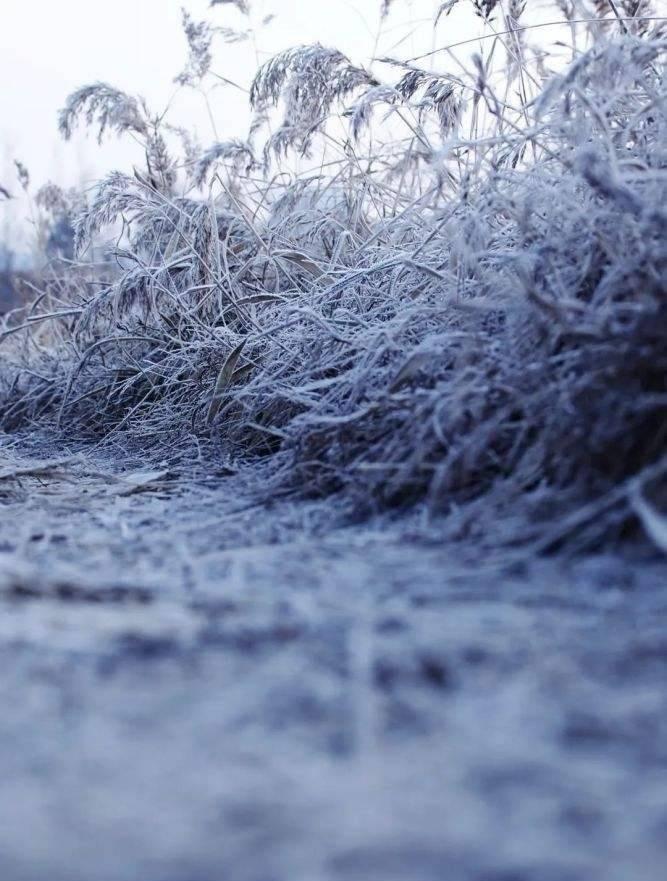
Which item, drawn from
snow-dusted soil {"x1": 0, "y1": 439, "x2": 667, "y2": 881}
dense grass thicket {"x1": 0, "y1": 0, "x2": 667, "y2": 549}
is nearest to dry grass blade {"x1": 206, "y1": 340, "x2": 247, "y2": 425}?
dense grass thicket {"x1": 0, "y1": 0, "x2": 667, "y2": 549}

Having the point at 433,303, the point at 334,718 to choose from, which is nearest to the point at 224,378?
the point at 433,303

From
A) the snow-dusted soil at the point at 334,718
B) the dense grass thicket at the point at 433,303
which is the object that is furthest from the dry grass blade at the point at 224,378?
the snow-dusted soil at the point at 334,718

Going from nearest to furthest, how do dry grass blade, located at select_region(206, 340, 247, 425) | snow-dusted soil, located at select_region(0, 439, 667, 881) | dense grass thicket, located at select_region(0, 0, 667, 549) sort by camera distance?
snow-dusted soil, located at select_region(0, 439, 667, 881) → dense grass thicket, located at select_region(0, 0, 667, 549) → dry grass blade, located at select_region(206, 340, 247, 425)

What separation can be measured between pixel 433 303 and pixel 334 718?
128 cm

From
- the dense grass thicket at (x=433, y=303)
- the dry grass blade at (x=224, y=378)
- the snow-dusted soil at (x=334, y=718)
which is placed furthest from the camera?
the dry grass blade at (x=224, y=378)

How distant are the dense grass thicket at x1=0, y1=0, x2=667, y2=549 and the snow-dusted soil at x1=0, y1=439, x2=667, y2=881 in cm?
19

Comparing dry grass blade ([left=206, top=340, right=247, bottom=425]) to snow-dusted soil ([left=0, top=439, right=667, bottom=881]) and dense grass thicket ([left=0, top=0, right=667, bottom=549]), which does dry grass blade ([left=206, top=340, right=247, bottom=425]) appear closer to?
dense grass thicket ([left=0, top=0, right=667, bottom=549])

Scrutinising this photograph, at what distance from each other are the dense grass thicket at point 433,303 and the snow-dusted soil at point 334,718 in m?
0.19

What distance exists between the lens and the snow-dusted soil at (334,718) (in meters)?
0.61

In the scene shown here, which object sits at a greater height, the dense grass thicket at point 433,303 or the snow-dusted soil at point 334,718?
the dense grass thicket at point 433,303

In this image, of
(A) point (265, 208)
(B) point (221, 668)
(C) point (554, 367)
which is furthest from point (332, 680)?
(A) point (265, 208)

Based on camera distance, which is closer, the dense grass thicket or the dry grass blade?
the dense grass thicket

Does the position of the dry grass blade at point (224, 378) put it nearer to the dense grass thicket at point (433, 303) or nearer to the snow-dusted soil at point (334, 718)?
the dense grass thicket at point (433, 303)

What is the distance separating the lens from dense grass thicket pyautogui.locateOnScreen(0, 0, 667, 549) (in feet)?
4.22
